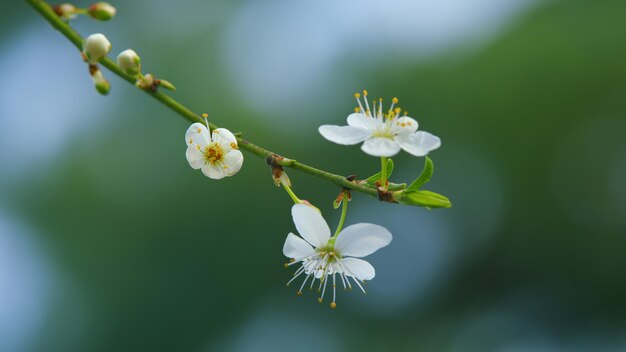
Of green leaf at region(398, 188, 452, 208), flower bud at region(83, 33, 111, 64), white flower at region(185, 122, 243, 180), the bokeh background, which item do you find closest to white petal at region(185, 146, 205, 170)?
white flower at region(185, 122, 243, 180)

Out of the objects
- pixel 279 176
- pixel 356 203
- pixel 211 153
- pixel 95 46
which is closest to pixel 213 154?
pixel 211 153

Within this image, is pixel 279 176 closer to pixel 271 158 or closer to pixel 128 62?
pixel 271 158

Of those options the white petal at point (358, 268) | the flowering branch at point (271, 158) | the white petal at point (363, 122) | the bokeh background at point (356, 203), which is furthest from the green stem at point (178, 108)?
the bokeh background at point (356, 203)

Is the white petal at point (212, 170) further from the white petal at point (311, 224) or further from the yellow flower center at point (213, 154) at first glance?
the white petal at point (311, 224)

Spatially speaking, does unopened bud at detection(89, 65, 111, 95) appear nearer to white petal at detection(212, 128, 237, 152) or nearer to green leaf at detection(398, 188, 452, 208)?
white petal at detection(212, 128, 237, 152)

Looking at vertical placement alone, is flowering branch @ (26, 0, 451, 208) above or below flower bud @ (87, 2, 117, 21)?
below

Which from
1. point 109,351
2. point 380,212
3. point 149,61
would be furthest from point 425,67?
point 109,351

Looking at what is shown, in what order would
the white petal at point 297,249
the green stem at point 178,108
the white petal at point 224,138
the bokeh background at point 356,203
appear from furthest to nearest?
the bokeh background at point 356,203, the white petal at point 297,249, the white petal at point 224,138, the green stem at point 178,108

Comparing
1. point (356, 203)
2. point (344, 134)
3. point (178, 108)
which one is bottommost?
point (178, 108)
